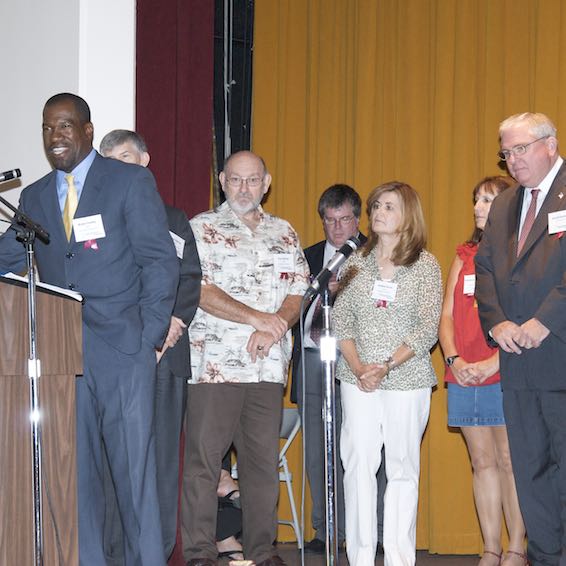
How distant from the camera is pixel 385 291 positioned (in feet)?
14.6

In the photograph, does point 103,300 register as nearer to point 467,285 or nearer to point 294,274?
point 294,274

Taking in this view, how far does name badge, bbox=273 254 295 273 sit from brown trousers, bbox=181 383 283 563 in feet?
1.87

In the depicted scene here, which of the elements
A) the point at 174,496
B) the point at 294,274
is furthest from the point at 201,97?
the point at 174,496

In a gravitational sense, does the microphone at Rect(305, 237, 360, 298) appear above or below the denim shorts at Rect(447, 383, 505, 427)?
above

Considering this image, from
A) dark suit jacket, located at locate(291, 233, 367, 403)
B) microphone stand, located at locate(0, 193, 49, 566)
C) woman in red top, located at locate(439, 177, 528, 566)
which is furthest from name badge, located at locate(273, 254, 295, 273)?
microphone stand, located at locate(0, 193, 49, 566)

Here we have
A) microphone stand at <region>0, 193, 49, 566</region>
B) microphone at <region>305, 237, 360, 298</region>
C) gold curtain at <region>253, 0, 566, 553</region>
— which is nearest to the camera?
microphone stand at <region>0, 193, 49, 566</region>

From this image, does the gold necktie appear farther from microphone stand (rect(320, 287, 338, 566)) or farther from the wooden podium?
microphone stand (rect(320, 287, 338, 566))

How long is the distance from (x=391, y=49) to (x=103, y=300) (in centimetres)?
294

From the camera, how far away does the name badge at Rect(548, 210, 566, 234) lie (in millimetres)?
3881

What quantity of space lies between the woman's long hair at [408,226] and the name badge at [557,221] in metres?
0.77

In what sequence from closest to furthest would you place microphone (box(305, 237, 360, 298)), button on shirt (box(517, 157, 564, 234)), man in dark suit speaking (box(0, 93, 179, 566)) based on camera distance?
microphone (box(305, 237, 360, 298)) → man in dark suit speaking (box(0, 93, 179, 566)) → button on shirt (box(517, 157, 564, 234))

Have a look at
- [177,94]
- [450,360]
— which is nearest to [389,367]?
[450,360]

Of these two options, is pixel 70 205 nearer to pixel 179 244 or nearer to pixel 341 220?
pixel 179 244

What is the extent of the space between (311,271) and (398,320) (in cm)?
104
